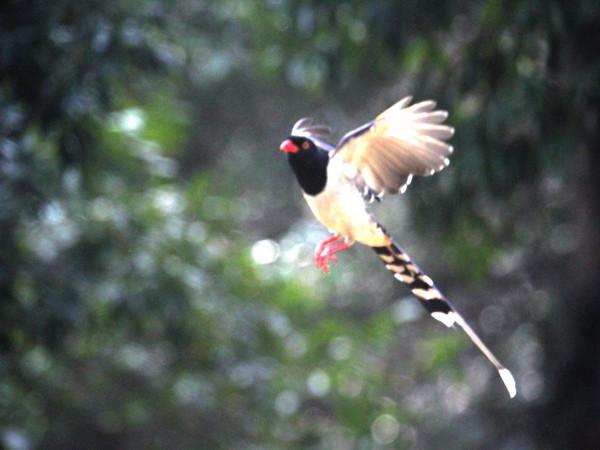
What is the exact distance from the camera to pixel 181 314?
15.9 feet

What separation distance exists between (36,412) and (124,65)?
235cm

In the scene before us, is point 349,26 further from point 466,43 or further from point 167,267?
point 167,267

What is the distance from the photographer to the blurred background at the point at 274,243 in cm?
420

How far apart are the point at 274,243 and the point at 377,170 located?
3.92 metres

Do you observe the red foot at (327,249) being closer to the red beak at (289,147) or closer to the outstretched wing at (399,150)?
the outstretched wing at (399,150)

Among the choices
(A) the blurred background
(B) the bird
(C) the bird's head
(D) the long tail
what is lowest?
(D) the long tail

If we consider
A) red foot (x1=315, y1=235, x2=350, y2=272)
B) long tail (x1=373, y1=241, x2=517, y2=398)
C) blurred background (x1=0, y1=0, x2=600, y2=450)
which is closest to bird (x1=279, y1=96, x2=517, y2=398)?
long tail (x1=373, y1=241, x2=517, y2=398)

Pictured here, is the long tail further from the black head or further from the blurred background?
the blurred background

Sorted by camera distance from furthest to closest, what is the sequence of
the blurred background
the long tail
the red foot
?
the blurred background
the red foot
the long tail

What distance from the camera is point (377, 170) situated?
2.31 m

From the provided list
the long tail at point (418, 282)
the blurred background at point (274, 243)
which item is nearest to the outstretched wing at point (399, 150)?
the long tail at point (418, 282)

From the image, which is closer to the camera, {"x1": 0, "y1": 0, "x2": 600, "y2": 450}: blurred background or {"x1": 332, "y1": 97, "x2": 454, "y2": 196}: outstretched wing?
{"x1": 332, "y1": 97, "x2": 454, "y2": 196}: outstretched wing

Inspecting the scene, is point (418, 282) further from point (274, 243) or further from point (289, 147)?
point (274, 243)

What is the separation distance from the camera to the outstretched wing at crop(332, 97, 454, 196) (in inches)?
87.5
